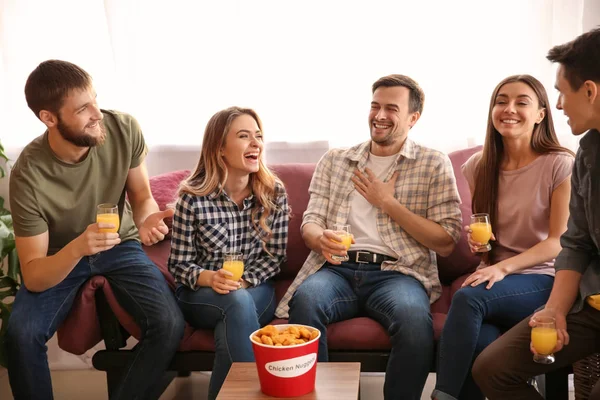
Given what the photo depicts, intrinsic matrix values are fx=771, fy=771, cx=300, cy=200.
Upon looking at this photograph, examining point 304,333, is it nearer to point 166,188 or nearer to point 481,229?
point 481,229

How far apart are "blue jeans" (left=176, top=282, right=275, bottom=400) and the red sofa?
9 cm

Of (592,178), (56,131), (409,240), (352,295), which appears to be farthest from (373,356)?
(56,131)

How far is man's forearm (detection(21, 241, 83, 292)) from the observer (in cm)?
280

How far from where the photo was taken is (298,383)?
2.14m

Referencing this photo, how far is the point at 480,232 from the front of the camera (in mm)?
2758

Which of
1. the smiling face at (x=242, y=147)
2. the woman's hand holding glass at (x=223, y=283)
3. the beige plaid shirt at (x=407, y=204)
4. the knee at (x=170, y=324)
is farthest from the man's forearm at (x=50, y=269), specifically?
the beige plaid shirt at (x=407, y=204)

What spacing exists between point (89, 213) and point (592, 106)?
1.90 metres

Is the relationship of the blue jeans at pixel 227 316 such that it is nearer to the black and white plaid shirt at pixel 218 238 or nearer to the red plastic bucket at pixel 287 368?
the black and white plaid shirt at pixel 218 238

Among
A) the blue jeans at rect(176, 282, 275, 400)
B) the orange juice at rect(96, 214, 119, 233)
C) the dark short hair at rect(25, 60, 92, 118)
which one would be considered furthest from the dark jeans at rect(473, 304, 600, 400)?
the dark short hair at rect(25, 60, 92, 118)

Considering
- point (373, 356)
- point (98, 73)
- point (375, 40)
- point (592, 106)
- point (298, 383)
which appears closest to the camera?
point (298, 383)

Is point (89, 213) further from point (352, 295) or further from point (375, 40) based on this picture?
point (375, 40)

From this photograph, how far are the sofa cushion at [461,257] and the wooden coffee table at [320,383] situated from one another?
Answer: 103 cm

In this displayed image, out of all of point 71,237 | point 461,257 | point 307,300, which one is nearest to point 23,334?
point 71,237

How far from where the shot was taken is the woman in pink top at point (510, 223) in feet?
8.70
